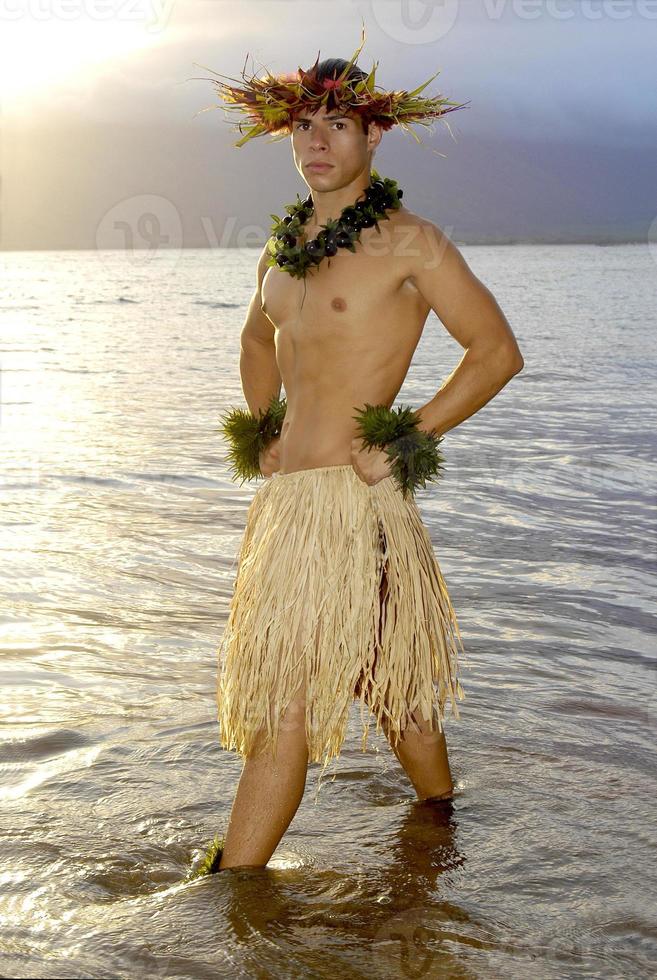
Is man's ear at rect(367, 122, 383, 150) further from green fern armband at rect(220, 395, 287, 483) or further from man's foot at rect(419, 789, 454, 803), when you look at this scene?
man's foot at rect(419, 789, 454, 803)

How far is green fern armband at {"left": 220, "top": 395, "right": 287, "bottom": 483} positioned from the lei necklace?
0.48 meters

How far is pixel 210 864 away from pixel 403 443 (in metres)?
1.22

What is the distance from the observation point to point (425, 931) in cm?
292

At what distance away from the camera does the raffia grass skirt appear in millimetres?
3090

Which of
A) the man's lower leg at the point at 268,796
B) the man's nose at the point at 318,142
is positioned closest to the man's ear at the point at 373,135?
the man's nose at the point at 318,142

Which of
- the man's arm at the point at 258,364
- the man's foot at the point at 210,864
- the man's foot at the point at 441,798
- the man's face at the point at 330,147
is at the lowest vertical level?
the man's foot at the point at 210,864

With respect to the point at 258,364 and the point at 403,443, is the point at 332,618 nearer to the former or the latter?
the point at 403,443

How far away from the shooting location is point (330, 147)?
324 centimetres

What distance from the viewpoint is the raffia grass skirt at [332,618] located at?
3090mm

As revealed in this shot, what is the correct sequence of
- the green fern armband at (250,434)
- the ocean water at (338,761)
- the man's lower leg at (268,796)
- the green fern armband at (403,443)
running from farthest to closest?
the green fern armband at (250,434), the green fern armband at (403,443), the man's lower leg at (268,796), the ocean water at (338,761)

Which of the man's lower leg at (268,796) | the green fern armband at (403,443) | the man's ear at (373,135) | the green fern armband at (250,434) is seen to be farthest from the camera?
the green fern armband at (250,434)

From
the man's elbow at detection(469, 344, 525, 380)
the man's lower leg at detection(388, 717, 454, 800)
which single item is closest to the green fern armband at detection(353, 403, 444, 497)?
the man's elbow at detection(469, 344, 525, 380)

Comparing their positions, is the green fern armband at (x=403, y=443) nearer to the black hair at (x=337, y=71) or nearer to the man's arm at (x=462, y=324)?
the man's arm at (x=462, y=324)

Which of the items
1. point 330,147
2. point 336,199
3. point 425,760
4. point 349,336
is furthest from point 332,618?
point 330,147
